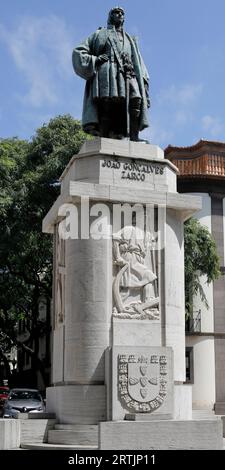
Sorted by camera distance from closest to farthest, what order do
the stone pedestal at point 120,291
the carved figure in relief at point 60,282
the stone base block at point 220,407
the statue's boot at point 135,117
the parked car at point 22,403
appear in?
the stone pedestal at point 120,291 → the carved figure in relief at point 60,282 → the statue's boot at point 135,117 → the parked car at point 22,403 → the stone base block at point 220,407

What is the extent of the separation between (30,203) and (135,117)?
51.8 ft

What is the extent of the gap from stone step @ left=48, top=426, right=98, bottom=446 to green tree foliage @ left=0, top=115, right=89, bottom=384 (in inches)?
679

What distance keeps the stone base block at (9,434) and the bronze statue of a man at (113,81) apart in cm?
598

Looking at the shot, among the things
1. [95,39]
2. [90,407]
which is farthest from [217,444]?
[95,39]

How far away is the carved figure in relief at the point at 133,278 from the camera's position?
12359 mm

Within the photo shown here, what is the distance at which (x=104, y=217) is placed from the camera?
12.7 meters

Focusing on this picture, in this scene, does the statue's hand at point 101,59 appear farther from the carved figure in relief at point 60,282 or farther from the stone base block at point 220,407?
the stone base block at point 220,407

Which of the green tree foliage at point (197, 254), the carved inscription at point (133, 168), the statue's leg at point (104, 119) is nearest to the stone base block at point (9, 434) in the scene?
the carved inscription at point (133, 168)

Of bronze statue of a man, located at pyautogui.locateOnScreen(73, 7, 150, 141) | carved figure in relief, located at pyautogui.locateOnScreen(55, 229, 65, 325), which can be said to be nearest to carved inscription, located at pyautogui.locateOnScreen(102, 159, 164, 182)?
bronze statue of a man, located at pyautogui.locateOnScreen(73, 7, 150, 141)

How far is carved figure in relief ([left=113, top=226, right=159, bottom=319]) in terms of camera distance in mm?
12359

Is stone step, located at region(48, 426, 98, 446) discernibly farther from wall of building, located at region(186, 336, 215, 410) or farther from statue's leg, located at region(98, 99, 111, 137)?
wall of building, located at region(186, 336, 215, 410)

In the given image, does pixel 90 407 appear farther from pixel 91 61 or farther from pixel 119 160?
pixel 91 61

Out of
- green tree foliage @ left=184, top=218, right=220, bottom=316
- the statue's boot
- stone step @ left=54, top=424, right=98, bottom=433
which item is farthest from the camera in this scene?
green tree foliage @ left=184, top=218, right=220, bottom=316
